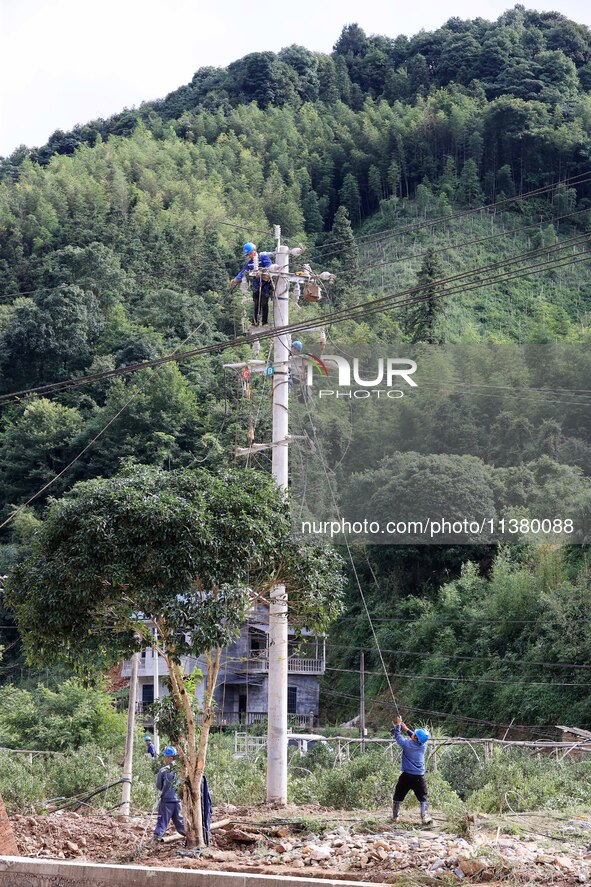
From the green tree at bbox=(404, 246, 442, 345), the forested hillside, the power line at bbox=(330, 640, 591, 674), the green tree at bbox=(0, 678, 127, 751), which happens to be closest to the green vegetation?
the green tree at bbox=(0, 678, 127, 751)

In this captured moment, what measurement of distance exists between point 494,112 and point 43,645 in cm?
6630

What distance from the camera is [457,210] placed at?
66.4 m

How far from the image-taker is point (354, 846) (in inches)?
398

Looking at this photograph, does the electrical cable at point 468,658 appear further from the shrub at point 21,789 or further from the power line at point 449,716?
the shrub at point 21,789

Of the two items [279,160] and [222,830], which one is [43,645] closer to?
[222,830]

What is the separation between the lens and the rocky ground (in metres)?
8.77

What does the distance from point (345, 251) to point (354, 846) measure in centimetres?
4654

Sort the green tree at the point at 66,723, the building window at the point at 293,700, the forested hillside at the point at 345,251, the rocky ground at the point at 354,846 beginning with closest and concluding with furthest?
the rocky ground at the point at 354,846 → the green tree at the point at 66,723 → the forested hillside at the point at 345,251 → the building window at the point at 293,700

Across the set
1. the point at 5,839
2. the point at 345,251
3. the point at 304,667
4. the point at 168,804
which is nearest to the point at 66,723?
the point at 168,804

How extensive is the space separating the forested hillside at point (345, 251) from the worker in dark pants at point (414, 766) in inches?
189

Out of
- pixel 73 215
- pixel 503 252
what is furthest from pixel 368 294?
pixel 73 215

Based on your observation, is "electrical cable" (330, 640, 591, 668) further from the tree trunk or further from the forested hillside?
the tree trunk

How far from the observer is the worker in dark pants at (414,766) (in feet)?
35.8

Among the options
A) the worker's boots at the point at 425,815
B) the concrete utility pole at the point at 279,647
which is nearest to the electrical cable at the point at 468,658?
the concrete utility pole at the point at 279,647
